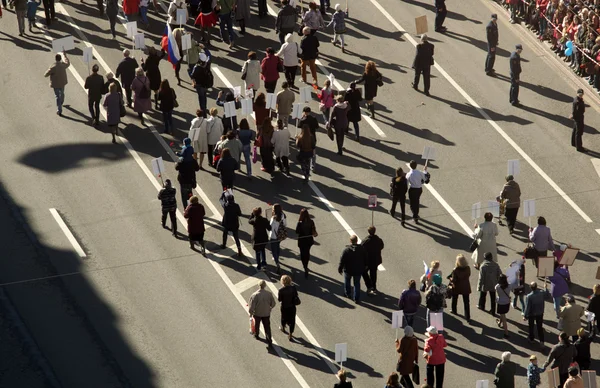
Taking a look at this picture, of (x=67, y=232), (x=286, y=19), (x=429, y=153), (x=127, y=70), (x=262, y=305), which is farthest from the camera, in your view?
(x=286, y=19)

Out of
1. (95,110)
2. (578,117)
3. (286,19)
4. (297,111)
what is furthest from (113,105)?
(578,117)

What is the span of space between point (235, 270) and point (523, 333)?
22.1 feet

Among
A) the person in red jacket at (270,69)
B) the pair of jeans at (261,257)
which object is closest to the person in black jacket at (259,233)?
the pair of jeans at (261,257)

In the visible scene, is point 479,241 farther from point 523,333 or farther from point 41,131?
point 41,131

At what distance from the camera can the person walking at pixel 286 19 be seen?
4444 cm

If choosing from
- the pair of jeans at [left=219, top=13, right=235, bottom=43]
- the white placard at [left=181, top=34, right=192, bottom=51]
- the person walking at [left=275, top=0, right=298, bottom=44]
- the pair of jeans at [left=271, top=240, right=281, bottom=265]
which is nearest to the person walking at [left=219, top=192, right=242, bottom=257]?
the pair of jeans at [left=271, top=240, right=281, bottom=265]

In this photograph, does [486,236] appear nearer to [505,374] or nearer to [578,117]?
[505,374]

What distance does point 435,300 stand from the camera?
1325 inches

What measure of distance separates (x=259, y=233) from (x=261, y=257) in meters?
0.61

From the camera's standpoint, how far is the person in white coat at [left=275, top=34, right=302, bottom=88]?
42.8 meters

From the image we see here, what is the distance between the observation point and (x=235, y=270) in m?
35.8

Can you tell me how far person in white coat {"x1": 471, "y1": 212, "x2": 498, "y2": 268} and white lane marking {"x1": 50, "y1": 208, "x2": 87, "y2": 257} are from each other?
9116 millimetres

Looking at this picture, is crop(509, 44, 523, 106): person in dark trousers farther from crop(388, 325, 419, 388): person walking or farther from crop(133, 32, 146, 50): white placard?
crop(388, 325, 419, 388): person walking

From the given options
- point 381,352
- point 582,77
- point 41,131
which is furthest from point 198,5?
point 381,352
